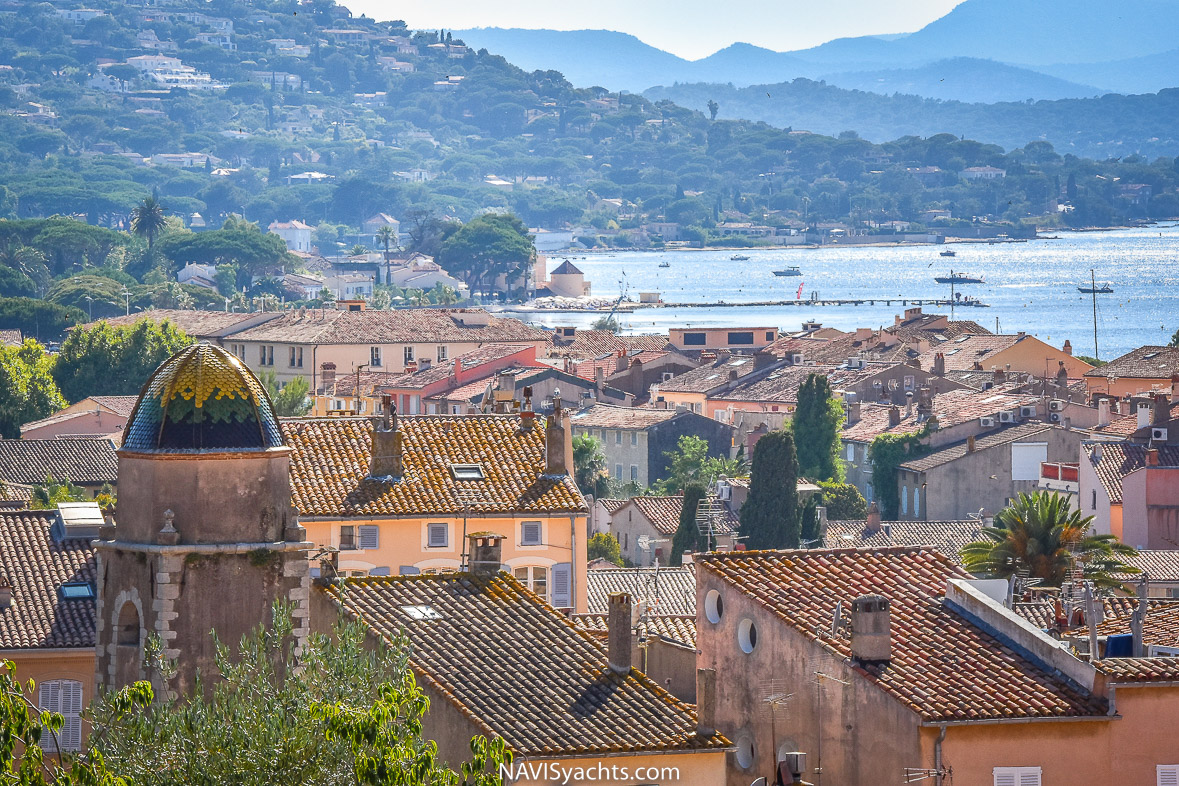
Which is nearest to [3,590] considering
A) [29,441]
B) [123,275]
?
[29,441]

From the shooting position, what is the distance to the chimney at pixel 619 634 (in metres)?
16.0

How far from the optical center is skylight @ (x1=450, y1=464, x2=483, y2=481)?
91.4 feet

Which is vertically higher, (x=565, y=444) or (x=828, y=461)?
(x=565, y=444)

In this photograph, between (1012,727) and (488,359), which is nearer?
(1012,727)

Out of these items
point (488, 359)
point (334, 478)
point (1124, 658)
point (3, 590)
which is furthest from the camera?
point (488, 359)

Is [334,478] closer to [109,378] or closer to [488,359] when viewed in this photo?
[488,359]

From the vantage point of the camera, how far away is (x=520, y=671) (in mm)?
15961

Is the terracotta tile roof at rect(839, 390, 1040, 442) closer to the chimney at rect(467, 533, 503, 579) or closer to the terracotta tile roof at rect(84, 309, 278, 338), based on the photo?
the terracotta tile roof at rect(84, 309, 278, 338)

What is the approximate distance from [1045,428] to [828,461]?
9.59 meters

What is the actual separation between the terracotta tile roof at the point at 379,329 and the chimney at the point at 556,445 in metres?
64.6

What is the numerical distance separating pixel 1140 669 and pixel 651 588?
57.0 ft

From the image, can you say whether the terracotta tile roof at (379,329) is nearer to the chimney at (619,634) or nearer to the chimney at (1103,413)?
the chimney at (1103,413)

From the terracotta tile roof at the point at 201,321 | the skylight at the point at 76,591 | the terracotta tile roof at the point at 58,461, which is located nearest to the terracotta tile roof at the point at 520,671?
the skylight at the point at 76,591

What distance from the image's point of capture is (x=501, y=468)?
28078 millimetres
